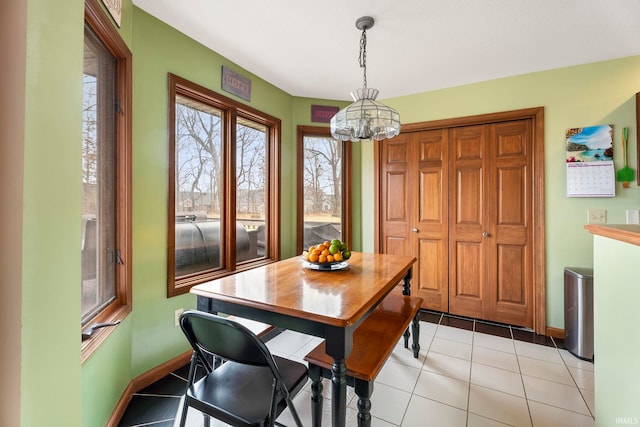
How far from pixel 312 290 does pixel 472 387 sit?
4.70 ft

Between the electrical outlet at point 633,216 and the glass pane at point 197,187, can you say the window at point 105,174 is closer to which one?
the glass pane at point 197,187

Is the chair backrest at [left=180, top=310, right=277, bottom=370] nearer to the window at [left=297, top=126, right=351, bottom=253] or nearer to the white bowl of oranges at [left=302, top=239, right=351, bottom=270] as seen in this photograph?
the white bowl of oranges at [left=302, top=239, right=351, bottom=270]

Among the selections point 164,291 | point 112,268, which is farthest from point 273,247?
point 112,268

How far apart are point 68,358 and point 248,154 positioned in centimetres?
241

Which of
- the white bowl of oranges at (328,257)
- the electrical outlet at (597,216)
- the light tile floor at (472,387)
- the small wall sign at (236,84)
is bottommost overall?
the light tile floor at (472,387)

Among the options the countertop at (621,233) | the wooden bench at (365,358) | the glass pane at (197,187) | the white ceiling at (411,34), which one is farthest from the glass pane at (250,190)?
the countertop at (621,233)

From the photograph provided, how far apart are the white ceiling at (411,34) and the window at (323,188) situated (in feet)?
2.83

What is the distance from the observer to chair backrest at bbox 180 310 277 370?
3.59ft

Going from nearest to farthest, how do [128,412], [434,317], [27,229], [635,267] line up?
[27,229]
[635,267]
[128,412]
[434,317]

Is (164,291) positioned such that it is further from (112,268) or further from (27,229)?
(27,229)

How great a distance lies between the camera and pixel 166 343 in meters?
2.13

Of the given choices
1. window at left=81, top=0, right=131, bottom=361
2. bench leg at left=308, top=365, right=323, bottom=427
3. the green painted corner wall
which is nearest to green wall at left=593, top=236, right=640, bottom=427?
bench leg at left=308, top=365, right=323, bottom=427

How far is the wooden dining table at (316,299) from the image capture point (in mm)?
1221

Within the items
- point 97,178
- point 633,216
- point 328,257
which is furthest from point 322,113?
point 633,216
